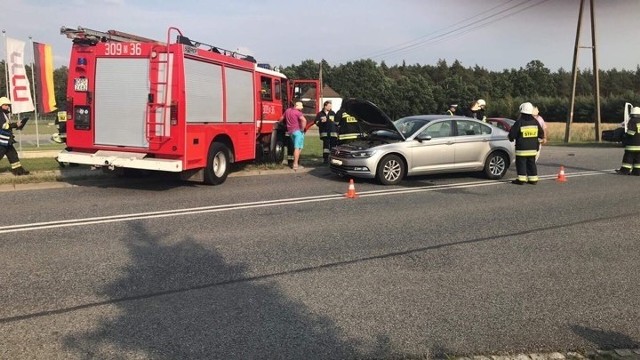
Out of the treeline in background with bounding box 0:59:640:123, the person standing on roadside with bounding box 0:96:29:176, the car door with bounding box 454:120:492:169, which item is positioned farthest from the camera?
the treeline in background with bounding box 0:59:640:123

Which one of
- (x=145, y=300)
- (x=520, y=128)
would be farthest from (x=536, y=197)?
(x=145, y=300)

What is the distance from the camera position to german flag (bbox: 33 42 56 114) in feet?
56.7

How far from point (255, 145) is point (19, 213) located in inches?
228

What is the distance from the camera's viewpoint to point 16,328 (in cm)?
380

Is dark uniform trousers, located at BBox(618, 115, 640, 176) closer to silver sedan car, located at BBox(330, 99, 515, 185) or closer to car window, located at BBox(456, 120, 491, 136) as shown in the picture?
silver sedan car, located at BBox(330, 99, 515, 185)

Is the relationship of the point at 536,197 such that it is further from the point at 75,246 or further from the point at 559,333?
the point at 75,246

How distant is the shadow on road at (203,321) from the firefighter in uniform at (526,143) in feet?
27.4

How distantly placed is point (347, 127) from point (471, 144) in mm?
2980

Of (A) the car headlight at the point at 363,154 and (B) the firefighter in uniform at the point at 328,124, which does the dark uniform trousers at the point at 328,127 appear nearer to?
(B) the firefighter in uniform at the point at 328,124

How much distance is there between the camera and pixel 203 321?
396 cm

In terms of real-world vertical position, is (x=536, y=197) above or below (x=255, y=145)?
below

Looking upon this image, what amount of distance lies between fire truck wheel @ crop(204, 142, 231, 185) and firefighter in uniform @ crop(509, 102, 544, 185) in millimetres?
6386

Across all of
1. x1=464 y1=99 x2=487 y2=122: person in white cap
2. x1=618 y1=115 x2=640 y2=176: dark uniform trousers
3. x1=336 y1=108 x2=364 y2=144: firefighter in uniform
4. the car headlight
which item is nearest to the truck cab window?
x1=336 y1=108 x2=364 y2=144: firefighter in uniform

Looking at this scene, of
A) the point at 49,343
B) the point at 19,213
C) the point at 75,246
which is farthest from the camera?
the point at 19,213
